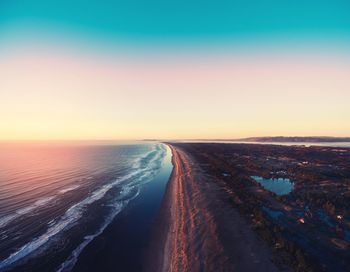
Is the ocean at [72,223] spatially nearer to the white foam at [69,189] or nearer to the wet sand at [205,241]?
the white foam at [69,189]

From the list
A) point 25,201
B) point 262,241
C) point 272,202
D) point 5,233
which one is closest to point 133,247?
point 262,241

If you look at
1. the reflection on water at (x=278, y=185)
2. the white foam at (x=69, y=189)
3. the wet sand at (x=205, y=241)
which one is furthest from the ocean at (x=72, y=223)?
the reflection on water at (x=278, y=185)

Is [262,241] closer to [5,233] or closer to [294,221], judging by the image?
[294,221]

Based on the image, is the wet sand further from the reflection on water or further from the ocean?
the reflection on water

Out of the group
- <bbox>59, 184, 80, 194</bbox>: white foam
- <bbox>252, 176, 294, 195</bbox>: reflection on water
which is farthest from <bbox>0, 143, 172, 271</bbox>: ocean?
<bbox>252, 176, 294, 195</bbox>: reflection on water

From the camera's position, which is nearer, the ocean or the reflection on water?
the ocean
